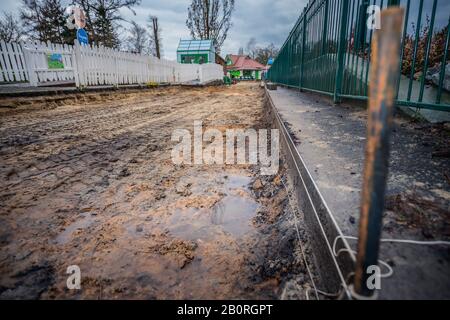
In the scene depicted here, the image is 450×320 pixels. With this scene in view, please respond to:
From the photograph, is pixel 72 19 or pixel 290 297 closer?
pixel 290 297

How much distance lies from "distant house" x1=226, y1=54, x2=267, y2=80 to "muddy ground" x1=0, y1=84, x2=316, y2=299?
188 feet

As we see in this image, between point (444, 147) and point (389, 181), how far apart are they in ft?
3.14

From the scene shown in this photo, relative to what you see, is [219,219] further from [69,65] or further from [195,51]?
[195,51]

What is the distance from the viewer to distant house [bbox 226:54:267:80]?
57281mm

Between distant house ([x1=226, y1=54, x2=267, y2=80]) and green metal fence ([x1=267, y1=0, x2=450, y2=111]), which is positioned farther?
distant house ([x1=226, y1=54, x2=267, y2=80])

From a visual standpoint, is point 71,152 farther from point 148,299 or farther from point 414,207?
point 414,207

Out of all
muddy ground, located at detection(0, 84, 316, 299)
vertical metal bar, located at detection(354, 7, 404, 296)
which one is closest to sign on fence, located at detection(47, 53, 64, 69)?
muddy ground, located at detection(0, 84, 316, 299)

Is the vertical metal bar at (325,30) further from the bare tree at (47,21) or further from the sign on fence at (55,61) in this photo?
the bare tree at (47,21)

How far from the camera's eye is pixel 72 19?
35.1 feet

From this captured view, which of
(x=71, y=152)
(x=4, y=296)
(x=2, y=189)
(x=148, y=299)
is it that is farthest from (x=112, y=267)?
(x=71, y=152)

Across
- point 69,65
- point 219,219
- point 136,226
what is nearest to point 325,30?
point 219,219

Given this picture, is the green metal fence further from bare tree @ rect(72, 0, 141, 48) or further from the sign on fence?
bare tree @ rect(72, 0, 141, 48)

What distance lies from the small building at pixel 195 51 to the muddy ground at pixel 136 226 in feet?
94.7

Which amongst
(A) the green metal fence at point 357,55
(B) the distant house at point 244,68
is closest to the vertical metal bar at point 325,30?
(A) the green metal fence at point 357,55
